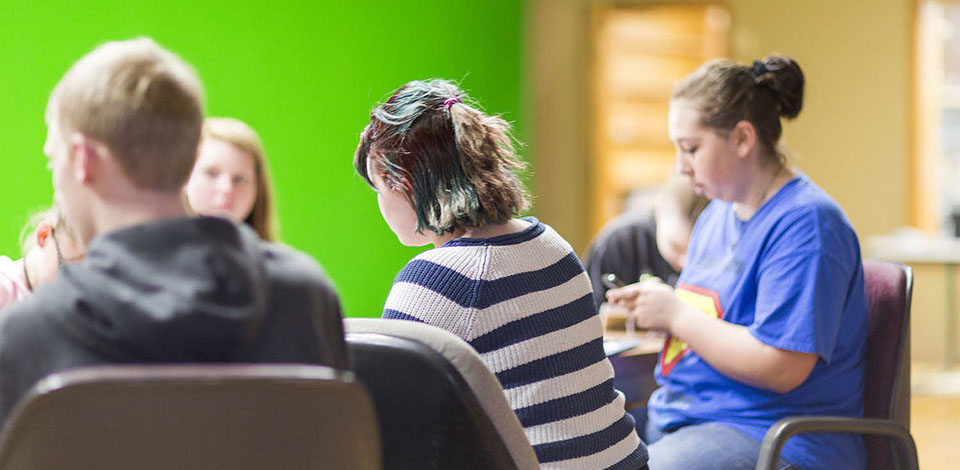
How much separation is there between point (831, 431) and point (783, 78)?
0.72 metres

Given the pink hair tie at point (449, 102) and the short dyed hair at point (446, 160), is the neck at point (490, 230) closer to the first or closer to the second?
the short dyed hair at point (446, 160)

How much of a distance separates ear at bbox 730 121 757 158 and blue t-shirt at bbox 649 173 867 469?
11cm

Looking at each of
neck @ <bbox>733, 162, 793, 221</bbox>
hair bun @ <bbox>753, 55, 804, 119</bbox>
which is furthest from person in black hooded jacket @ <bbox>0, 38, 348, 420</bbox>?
hair bun @ <bbox>753, 55, 804, 119</bbox>

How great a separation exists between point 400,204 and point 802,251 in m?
0.75

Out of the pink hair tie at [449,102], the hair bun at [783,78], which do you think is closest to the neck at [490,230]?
the pink hair tie at [449,102]

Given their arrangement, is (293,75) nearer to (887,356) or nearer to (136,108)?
(887,356)

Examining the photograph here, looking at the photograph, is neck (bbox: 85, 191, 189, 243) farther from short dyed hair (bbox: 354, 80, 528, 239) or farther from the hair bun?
the hair bun

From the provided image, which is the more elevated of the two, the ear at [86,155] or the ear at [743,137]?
the ear at [86,155]

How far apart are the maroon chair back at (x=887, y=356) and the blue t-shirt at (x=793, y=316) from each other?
3cm

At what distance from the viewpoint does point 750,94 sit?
6.74 feet

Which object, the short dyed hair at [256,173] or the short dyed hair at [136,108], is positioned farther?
the short dyed hair at [256,173]

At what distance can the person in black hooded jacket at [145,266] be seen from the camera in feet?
2.95

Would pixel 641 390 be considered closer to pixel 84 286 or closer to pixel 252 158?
pixel 252 158

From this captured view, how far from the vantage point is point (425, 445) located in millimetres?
1146
